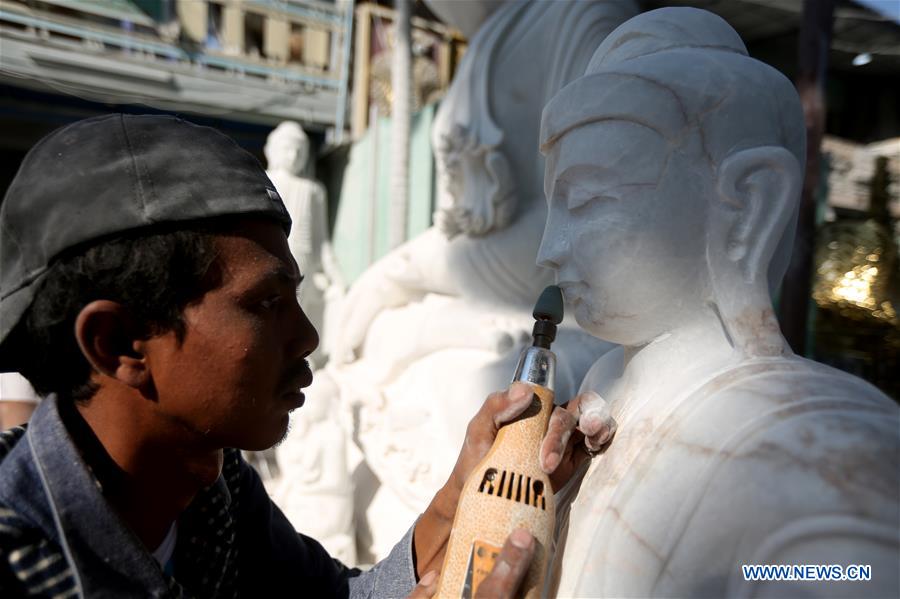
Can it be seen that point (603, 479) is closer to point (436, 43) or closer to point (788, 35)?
point (788, 35)

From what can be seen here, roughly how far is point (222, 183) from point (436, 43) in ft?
25.2

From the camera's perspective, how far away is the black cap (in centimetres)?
88

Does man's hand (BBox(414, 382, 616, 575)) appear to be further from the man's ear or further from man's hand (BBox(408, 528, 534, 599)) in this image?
the man's ear

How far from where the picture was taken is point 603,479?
91 centimetres

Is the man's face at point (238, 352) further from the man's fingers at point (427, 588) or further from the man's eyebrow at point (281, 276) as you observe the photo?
the man's fingers at point (427, 588)

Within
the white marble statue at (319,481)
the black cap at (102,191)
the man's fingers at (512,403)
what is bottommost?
the white marble statue at (319,481)

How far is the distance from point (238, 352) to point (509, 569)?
0.47 m

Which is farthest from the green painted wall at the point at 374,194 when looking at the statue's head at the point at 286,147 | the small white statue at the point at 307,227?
the statue's head at the point at 286,147

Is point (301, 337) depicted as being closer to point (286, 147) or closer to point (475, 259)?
point (475, 259)

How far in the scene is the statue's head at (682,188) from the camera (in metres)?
0.89

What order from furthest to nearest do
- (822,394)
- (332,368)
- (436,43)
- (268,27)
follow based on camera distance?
(268,27), (436,43), (332,368), (822,394)

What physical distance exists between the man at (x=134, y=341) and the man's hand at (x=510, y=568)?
126 millimetres

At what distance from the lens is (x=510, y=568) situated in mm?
758

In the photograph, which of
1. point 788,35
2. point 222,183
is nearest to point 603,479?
point 222,183
